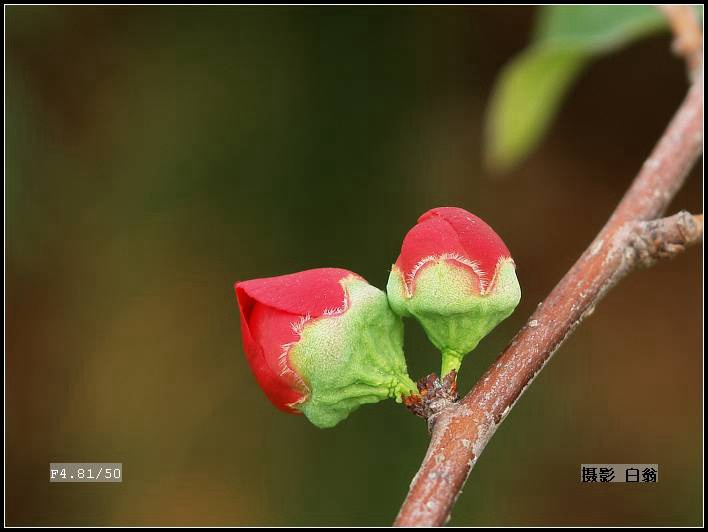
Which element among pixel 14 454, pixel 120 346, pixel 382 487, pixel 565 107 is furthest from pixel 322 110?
pixel 14 454

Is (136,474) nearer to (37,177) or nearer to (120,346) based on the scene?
(120,346)

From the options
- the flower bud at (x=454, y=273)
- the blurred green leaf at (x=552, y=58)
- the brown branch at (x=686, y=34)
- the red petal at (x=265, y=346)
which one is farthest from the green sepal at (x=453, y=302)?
the blurred green leaf at (x=552, y=58)

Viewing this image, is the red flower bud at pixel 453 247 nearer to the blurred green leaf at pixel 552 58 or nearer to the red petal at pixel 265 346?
the red petal at pixel 265 346

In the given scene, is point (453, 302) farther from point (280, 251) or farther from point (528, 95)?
point (280, 251)

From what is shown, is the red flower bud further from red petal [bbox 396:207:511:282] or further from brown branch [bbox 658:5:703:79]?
brown branch [bbox 658:5:703:79]

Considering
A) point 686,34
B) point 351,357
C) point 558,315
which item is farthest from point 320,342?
point 686,34
